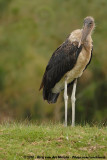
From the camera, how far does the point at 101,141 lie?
7.32 metres

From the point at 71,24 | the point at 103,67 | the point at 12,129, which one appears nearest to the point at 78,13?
the point at 71,24

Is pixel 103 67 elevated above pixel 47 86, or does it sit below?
above

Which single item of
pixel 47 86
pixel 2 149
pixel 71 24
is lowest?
pixel 2 149

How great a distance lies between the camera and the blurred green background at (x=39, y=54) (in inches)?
760

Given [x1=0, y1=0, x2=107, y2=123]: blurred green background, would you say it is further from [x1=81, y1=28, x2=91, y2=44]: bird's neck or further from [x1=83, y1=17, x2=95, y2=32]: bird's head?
[x1=81, y1=28, x2=91, y2=44]: bird's neck

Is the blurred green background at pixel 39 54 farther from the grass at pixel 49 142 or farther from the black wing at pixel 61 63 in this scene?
the grass at pixel 49 142

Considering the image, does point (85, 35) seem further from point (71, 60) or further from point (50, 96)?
point (50, 96)

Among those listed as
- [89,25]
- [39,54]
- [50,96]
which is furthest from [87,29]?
[39,54]

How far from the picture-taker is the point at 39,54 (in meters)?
22.3

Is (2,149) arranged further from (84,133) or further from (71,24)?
(71,24)

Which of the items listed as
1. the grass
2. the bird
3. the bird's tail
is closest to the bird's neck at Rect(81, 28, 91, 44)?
the bird

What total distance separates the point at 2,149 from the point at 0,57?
56.5 ft

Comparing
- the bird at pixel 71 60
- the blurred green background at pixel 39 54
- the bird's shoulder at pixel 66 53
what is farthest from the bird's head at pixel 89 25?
the blurred green background at pixel 39 54

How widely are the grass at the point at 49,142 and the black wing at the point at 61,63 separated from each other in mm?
1879
